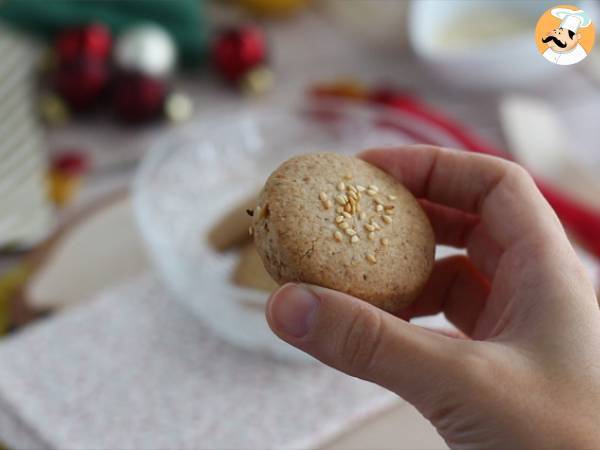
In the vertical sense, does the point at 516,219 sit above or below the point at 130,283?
above

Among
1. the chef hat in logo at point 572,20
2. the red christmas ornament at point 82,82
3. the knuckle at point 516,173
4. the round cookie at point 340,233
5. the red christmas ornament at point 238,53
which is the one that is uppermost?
the chef hat in logo at point 572,20

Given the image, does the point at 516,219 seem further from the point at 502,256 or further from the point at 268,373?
the point at 268,373

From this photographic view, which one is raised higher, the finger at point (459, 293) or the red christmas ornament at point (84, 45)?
the finger at point (459, 293)

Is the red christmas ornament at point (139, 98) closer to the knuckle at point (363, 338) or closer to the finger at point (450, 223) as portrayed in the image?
the finger at point (450, 223)

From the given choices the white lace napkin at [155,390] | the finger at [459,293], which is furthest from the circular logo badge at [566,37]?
the white lace napkin at [155,390]

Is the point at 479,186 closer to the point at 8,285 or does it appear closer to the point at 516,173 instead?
the point at 516,173

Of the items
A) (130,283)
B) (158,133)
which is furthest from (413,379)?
(158,133)

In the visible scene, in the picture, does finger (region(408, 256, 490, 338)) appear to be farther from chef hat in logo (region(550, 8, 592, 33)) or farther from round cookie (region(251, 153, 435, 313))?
chef hat in logo (region(550, 8, 592, 33))
